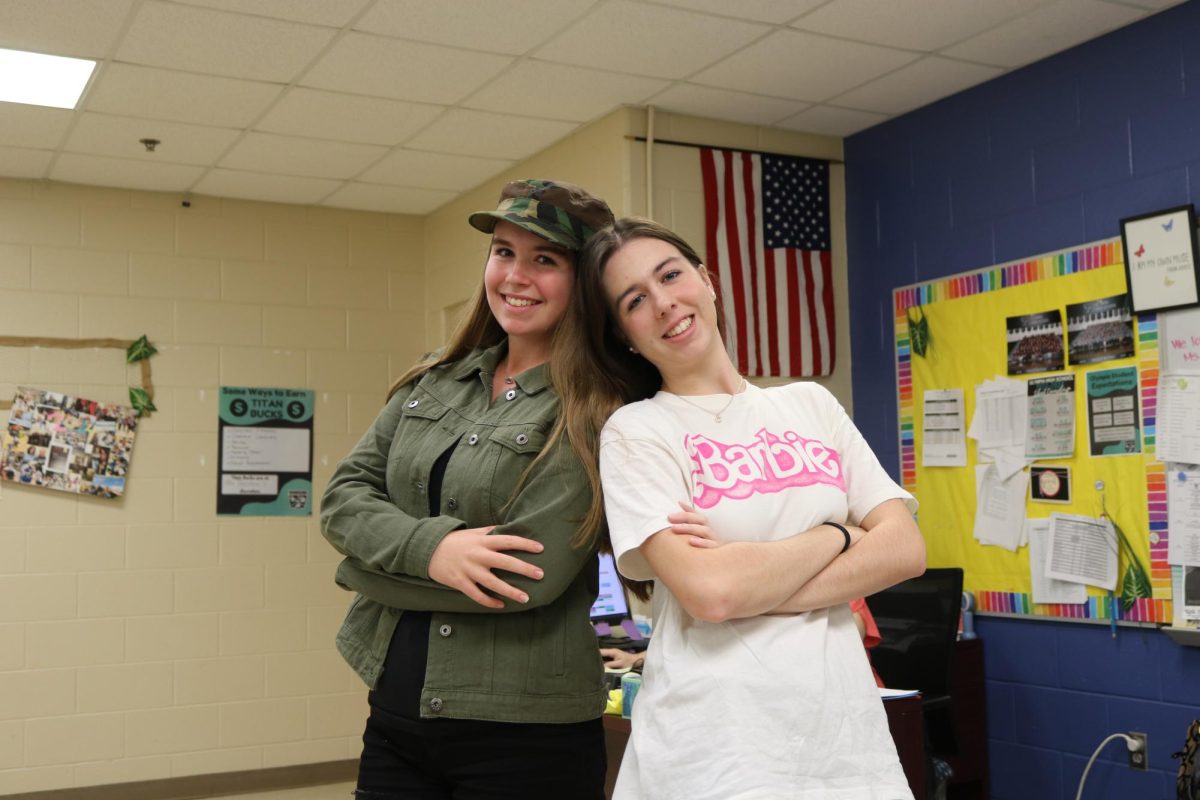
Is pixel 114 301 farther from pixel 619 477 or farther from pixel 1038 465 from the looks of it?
pixel 619 477

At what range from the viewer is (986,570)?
4562 millimetres

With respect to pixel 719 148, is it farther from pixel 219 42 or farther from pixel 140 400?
pixel 140 400

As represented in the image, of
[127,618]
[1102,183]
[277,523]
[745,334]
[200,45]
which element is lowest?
[127,618]

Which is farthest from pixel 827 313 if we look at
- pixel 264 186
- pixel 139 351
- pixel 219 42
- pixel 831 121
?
pixel 139 351

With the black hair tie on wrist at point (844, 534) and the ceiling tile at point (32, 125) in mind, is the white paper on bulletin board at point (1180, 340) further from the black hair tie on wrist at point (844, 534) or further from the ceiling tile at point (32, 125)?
the ceiling tile at point (32, 125)

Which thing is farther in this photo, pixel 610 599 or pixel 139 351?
pixel 139 351

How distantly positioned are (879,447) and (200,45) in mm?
2982

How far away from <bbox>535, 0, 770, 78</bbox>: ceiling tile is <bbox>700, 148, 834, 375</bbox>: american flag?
712 mm

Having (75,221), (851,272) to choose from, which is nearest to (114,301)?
(75,221)

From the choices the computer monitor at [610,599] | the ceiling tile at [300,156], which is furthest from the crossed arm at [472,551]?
the ceiling tile at [300,156]

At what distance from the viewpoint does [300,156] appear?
544 centimetres

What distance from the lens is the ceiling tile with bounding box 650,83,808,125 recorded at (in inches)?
185

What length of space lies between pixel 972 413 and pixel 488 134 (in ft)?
7.38

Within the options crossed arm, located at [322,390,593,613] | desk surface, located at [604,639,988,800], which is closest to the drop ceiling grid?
desk surface, located at [604,639,988,800]
